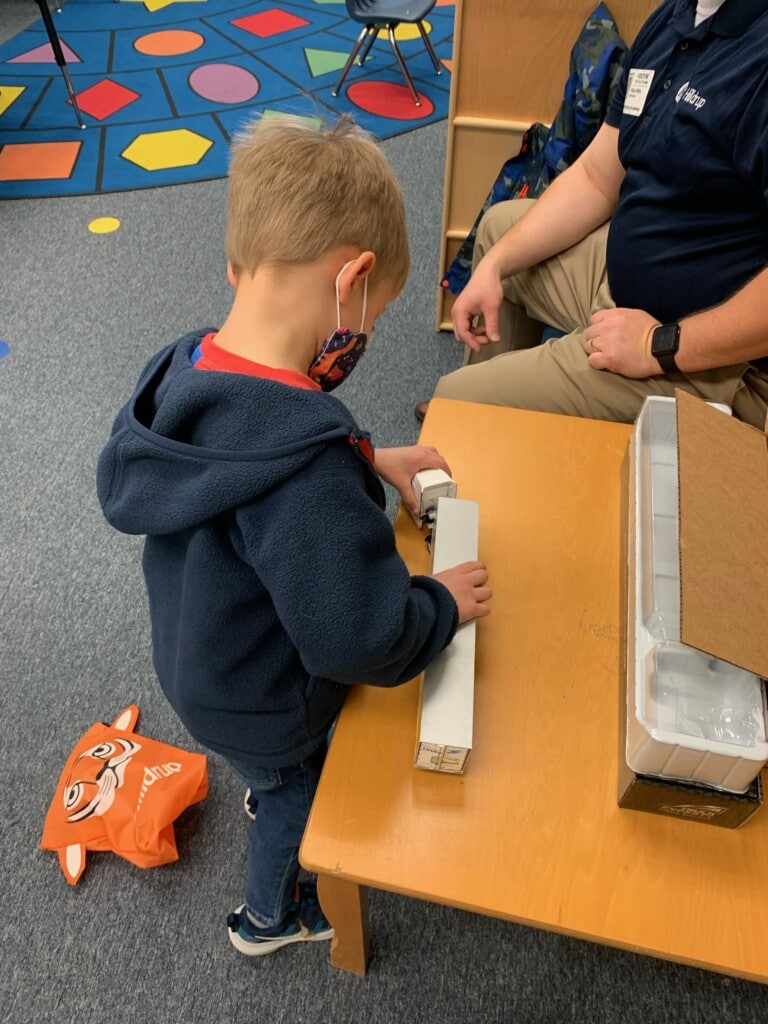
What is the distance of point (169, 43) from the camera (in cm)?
355

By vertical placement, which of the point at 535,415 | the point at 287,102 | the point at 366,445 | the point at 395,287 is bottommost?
the point at 287,102

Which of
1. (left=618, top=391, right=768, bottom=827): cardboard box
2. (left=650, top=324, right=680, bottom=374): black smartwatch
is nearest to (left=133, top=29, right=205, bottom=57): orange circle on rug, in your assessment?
(left=650, top=324, right=680, bottom=374): black smartwatch

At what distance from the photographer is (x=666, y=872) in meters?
0.65

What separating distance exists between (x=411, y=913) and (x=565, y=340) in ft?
3.22

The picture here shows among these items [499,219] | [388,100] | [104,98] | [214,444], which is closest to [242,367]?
[214,444]

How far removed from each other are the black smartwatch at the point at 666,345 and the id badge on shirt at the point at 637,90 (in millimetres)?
370

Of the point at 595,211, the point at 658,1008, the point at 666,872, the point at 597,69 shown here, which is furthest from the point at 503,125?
the point at 658,1008

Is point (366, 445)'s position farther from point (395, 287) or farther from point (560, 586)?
point (560, 586)

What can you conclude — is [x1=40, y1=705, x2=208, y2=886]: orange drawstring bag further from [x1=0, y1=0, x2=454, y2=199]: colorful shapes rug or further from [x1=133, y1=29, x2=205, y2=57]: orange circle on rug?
[x1=133, y1=29, x2=205, y2=57]: orange circle on rug

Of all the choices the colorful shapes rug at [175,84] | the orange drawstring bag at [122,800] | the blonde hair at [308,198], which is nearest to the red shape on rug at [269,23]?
the colorful shapes rug at [175,84]

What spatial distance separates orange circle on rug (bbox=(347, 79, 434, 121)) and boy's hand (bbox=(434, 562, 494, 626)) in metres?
2.86

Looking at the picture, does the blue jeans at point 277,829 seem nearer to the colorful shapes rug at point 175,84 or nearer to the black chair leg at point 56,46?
the colorful shapes rug at point 175,84

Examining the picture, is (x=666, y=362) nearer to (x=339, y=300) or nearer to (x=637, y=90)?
(x=637, y=90)

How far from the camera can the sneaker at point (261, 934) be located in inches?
41.0
